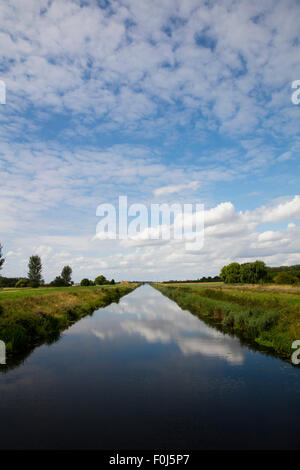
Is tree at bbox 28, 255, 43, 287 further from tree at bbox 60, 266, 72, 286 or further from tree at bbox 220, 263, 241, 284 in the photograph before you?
tree at bbox 220, 263, 241, 284

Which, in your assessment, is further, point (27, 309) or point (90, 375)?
point (27, 309)

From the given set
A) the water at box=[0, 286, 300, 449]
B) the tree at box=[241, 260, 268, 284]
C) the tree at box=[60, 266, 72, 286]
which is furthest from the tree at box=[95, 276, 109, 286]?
the water at box=[0, 286, 300, 449]

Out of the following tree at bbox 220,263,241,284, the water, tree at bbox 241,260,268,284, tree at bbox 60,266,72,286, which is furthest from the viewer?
tree at bbox 60,266,72,286

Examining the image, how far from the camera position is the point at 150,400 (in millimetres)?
8664

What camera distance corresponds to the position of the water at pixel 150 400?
261 inches

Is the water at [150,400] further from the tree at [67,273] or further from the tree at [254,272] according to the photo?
the tree at [67,273]

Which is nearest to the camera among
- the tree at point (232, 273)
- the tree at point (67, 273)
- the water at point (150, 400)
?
the water at point (150, 400)

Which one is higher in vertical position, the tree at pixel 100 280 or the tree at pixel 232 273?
the tree at pixel 232 273

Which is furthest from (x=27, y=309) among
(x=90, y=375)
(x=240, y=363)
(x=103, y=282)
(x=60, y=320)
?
(x=103, y=282)

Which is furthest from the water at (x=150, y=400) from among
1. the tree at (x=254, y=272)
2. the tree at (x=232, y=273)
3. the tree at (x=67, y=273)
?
the tree at (x=67, y=273)

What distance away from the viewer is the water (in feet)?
21.7

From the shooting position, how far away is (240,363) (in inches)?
491
